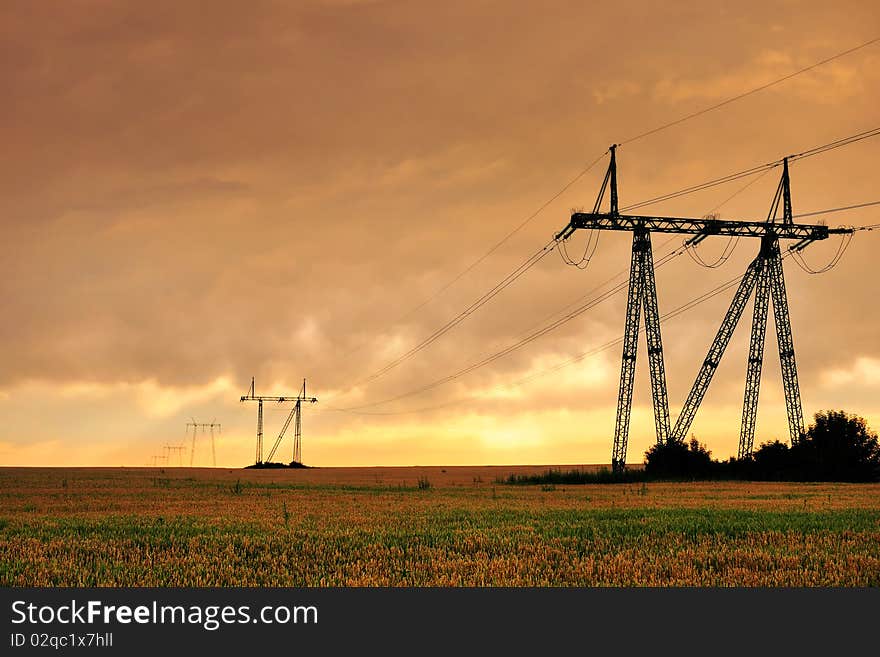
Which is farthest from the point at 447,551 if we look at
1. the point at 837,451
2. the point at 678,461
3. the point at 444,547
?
the point at 837,451

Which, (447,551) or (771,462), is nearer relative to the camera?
(447,551)

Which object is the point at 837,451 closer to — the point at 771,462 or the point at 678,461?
the point at 771,462

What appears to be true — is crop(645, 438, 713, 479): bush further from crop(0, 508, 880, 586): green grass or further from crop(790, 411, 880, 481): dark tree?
crop(0, 508, 880, 586): green grass

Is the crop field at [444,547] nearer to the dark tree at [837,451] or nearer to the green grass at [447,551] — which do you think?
the green grass at [447,551]

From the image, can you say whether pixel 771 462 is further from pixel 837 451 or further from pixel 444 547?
pixel 444 547

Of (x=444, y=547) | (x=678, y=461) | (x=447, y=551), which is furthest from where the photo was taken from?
(x=678, y=461)

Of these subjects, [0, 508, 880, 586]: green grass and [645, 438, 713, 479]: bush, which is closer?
[0, 508, 880, 586]: green grass

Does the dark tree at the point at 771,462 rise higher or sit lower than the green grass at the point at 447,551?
higher

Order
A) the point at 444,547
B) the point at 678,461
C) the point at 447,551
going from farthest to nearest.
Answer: the point at 678,461, the point at 444,547, the point at 447,551

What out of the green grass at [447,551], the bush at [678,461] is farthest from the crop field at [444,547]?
the bush at [678,461]

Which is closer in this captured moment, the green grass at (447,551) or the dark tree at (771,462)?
the green grass at (447,551)

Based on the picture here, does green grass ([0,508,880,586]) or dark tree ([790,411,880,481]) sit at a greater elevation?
dark tree ([790,411,880,481])

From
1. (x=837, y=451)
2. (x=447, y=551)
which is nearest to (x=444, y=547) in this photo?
(x=447, y=551)

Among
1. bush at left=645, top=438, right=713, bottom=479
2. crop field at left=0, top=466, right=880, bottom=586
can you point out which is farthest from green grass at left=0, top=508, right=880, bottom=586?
bush at left=645, top=438, right=713, bottom=479
